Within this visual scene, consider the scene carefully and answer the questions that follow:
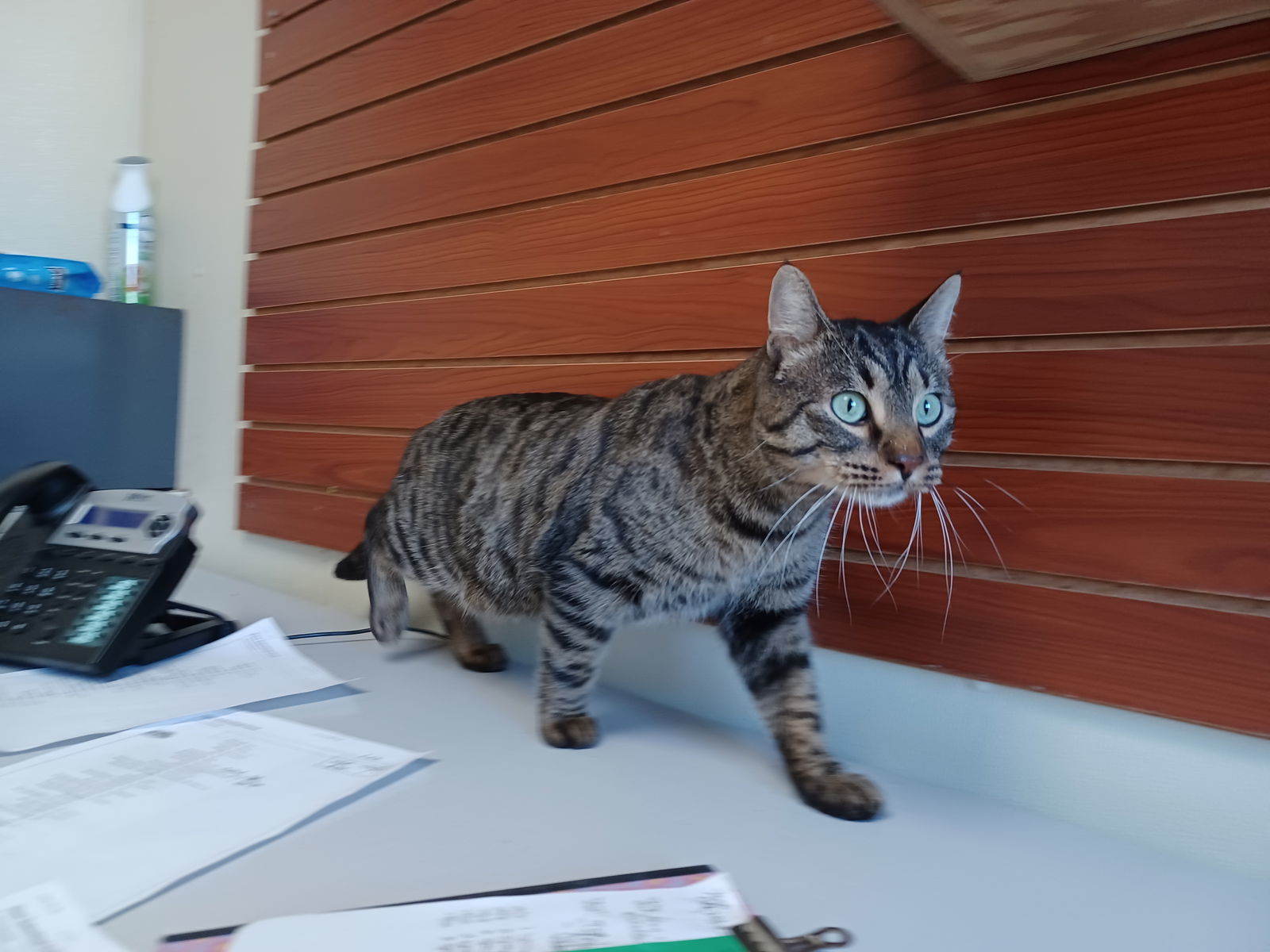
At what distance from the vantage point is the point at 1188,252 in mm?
742

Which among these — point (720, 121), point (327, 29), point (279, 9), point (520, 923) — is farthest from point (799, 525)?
point (279, 9)

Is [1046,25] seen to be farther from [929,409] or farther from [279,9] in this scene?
[279,9]

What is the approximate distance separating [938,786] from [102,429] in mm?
1860

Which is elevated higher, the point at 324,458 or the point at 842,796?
the point at 324,458

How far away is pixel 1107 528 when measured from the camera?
783mm

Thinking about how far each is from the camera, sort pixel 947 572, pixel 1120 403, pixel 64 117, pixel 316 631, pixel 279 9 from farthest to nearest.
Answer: pixel 64 117, pixel 279 9, pixel 316 631, pixel 947 572, pixel 1120 403

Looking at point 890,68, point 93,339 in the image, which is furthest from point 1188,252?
point 93,339

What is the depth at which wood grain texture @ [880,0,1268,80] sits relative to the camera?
2.22ft

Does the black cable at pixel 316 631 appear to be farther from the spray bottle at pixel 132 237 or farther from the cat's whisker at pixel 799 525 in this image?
the spray bottle at pixel 132 237

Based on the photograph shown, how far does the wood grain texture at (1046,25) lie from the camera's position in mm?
677

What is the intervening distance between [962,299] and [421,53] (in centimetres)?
109

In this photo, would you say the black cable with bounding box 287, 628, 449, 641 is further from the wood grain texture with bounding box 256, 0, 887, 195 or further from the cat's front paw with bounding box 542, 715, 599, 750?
the wood grain texture with bounding box 256, 0, 887, 195

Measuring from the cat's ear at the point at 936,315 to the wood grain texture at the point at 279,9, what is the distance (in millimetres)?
1505

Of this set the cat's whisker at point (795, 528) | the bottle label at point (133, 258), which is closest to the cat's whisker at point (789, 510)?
the cat's whisker at point (795, 528)
